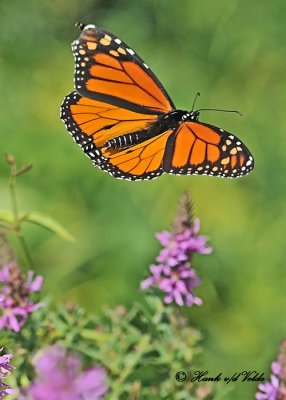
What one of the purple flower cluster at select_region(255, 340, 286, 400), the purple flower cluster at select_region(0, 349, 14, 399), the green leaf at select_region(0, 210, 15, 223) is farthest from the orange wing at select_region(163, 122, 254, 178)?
the purple flower cluster at select_region(0, 349, 14, 399)

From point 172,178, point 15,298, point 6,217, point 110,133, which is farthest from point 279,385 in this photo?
point 172,178

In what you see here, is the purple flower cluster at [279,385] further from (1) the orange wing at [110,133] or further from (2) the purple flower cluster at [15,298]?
(1) the orange wing at [110,133]

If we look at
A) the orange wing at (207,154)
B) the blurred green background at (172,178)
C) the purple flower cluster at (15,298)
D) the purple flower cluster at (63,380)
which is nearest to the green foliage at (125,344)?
the purple flower cluster at (15,298)

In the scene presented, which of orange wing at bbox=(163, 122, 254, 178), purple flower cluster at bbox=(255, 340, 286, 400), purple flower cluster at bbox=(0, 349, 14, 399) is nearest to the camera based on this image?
Answer: purple flower cluster at bbox=(0, 349, 14, 399)

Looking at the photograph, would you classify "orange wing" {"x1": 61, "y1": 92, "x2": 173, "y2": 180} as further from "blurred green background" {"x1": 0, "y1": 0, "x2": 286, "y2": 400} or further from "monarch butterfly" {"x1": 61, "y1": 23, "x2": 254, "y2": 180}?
"blurred green background" {"x1": 0, "y1": 0, "x2": 286, "y2": 400}

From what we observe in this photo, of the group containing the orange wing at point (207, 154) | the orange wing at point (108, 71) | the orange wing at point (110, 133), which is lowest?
the orange wing at point (207, 154)

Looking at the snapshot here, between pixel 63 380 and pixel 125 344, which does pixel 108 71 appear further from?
pixel 63 380

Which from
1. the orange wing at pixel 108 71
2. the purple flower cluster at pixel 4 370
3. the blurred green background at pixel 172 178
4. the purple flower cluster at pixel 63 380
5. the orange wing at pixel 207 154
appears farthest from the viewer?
the blurred green background at pixel 172 178
